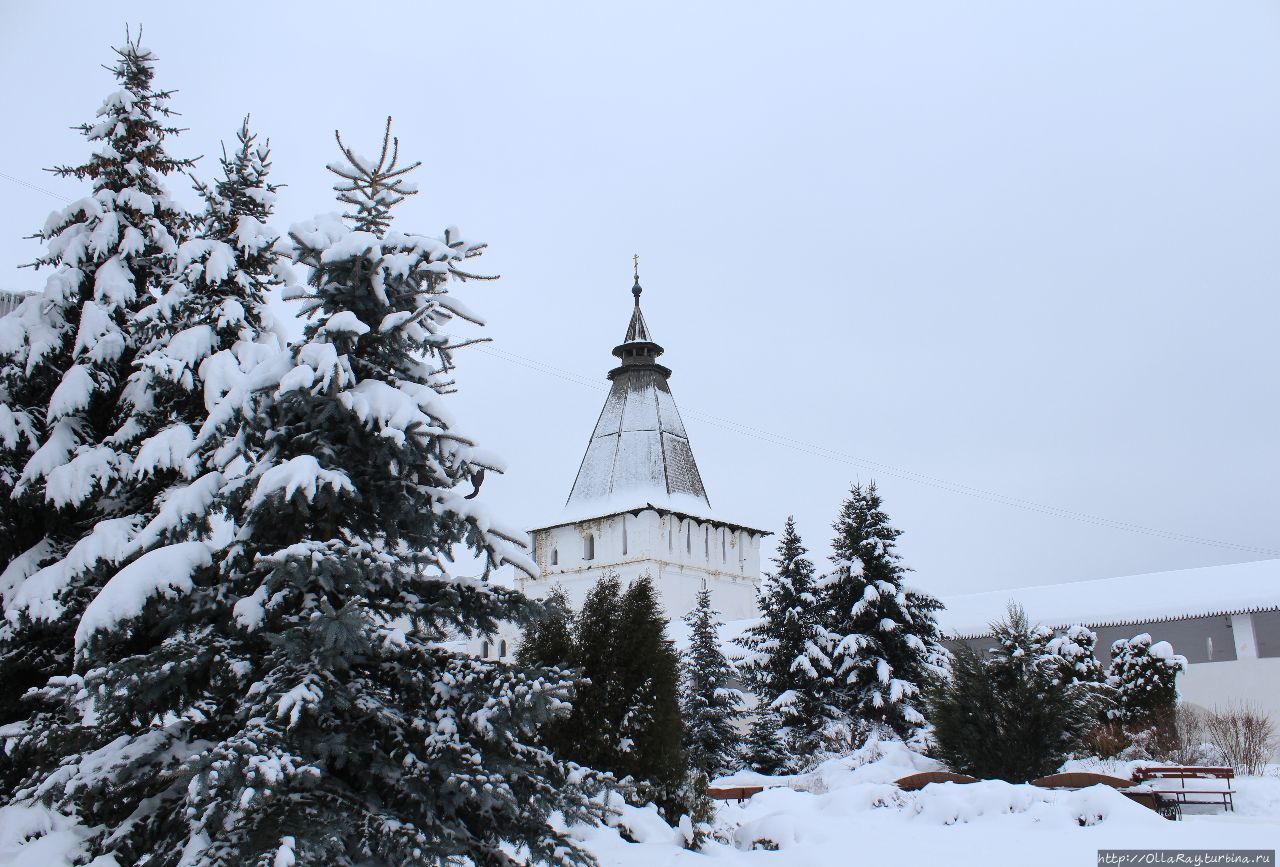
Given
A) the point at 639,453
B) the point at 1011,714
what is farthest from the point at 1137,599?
the point at 639,453

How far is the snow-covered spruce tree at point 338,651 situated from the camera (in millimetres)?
5383

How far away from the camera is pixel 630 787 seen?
6613mm

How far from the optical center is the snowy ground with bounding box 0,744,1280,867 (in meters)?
9.12

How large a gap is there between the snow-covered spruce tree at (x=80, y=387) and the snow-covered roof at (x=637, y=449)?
3426cm

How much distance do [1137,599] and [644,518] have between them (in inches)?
860

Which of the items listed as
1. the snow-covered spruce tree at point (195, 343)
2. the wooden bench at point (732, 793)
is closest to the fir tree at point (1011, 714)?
the wooden bench at point (732, 793)

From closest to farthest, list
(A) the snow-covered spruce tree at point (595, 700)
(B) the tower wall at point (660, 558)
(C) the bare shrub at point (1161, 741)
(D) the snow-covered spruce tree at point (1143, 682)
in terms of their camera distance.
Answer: (A) the snow-covered spruce tree at point (595, 700), (C) the bare shrub at point (1161, 741), (D) the snow-covered spruce tree at point (1143, 682), (B) the tower wall at point (660, 558)

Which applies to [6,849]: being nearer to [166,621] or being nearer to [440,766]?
[166,621]

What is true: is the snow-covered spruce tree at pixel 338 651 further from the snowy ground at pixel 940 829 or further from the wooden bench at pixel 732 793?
the wooden bench at pixel 732 793

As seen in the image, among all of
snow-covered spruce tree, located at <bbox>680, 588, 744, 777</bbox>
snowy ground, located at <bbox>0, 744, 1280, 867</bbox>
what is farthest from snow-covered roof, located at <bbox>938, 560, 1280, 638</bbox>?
snowy ground, located at <bbox>0, 744, 1280, 867</bbox>

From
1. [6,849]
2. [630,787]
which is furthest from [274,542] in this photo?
[6,849]

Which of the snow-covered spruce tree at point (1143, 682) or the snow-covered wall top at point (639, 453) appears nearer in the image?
the snow-covered spruce tree at point (1143, 682)

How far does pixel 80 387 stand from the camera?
31.6ft

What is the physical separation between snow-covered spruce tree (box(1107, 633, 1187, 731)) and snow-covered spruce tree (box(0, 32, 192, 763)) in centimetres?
1782
